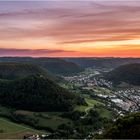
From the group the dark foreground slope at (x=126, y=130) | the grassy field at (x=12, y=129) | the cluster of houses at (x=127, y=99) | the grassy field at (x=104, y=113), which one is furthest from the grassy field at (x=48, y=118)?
the dark foreground slope at (x=126, y=130)

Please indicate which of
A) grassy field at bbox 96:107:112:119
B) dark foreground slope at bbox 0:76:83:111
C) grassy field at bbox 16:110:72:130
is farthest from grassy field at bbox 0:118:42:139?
grassy field at bbox 96:107:112:119

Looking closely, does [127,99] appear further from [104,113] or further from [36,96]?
[36,96]

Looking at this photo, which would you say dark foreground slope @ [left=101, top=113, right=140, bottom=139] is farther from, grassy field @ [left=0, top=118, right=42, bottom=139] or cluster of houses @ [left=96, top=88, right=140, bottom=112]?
cluster of houses @ [left=96, top=88, right=140, bottom=112]

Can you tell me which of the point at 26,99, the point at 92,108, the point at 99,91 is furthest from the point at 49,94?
the point at 99,91

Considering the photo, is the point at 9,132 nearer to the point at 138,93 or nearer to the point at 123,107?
the point at 123,107

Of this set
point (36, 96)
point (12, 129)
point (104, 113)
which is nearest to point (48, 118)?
point (12, 129)

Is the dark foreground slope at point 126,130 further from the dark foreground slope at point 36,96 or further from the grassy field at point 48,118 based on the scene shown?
the dark foreground slope at point 36,96

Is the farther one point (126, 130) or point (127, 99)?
point (127, 99)
